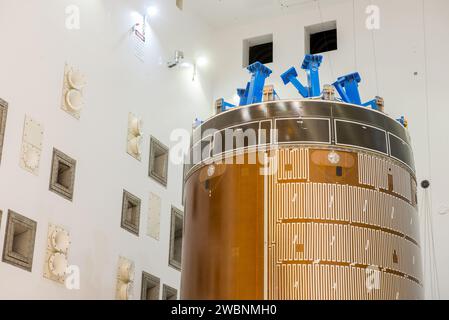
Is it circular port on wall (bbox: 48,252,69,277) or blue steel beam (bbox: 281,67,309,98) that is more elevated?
blue steel beam (bbox: 281,67,309,98)

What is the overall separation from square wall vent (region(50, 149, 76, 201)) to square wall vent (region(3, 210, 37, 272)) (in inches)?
50.1

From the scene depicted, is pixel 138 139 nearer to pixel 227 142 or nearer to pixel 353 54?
pixel 227 142

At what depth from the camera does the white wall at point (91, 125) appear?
18250 mm

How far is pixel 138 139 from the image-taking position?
22.6 metres

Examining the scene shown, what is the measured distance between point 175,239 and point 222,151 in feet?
28.2

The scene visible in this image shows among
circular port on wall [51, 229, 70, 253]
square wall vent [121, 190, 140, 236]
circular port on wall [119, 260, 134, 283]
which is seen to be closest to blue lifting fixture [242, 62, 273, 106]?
square wall vent [121, 190, 140, 236]

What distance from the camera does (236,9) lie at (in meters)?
28.5

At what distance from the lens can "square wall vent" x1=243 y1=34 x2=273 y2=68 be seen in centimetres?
2872

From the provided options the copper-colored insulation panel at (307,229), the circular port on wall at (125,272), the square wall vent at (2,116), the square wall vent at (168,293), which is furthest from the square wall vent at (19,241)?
the square wall vent at (168,293)

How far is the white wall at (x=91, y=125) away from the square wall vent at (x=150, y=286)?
209mm

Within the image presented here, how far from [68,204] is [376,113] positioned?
26.0 ft

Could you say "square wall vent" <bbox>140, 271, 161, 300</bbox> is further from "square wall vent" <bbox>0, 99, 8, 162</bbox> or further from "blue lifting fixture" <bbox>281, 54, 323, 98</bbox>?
"blue lifting fixture" <bbox>281, 54, 323, 98</bbox>

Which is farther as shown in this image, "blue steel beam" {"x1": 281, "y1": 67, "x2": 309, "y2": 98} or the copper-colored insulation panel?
"blue steel beam" {"x1": 281, "y1": 67, "x2": 309, "y2": 98}

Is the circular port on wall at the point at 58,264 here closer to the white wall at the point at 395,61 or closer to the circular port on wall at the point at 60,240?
the circular port on wall at the point at 60,240
